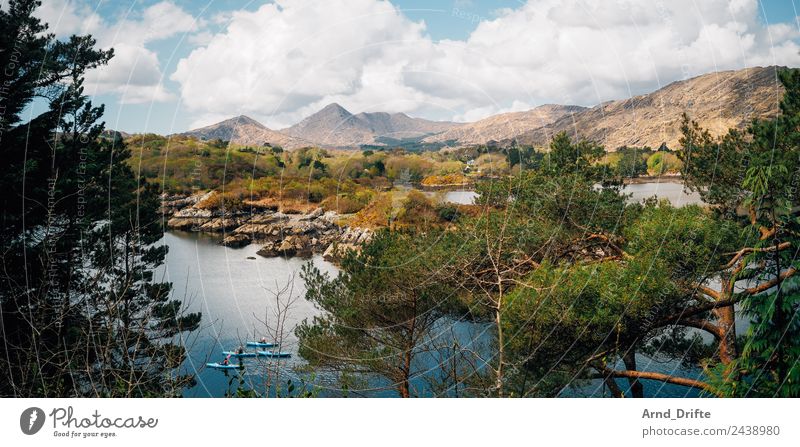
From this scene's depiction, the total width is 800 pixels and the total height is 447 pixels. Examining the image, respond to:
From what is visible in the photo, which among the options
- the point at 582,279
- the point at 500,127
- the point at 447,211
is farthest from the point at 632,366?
the point at 500,127

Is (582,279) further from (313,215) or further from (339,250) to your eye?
(313,215)

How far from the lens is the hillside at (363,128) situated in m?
10.5

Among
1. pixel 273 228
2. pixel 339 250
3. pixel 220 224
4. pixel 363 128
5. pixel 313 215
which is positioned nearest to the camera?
pixel 363 128

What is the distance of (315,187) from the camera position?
549 inches

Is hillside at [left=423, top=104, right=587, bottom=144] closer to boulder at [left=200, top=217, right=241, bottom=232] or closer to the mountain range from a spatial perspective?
the mountain range

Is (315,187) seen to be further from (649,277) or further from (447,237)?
(649,277)

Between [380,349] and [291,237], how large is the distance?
4894mm

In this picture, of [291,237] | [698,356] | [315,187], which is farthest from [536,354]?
[291,237]

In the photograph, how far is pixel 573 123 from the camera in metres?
15.3

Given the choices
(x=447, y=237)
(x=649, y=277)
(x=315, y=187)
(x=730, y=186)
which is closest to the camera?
(x=649, y=277)

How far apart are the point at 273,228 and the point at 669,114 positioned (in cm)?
1115

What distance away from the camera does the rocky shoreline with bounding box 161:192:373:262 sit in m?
13.2

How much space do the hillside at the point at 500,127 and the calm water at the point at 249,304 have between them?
1.10 m

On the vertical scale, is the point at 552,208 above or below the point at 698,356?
above
